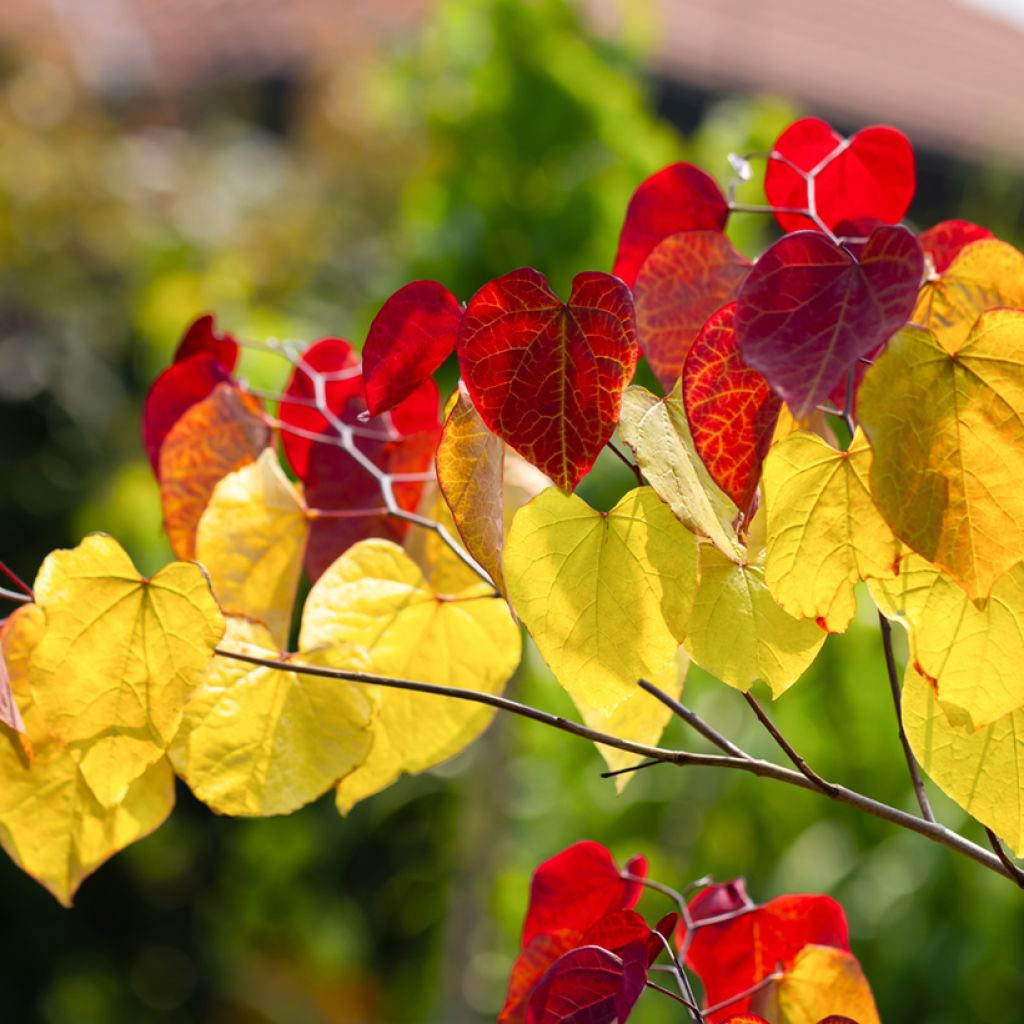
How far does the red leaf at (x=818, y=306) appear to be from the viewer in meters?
0.35

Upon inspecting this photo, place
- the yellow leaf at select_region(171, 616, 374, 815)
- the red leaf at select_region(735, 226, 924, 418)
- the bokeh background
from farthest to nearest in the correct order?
the bokeh background, the yellow leaf at select_region(171, 616, 374, 815), the red leaf at select_region(735, 226, 924, 418)

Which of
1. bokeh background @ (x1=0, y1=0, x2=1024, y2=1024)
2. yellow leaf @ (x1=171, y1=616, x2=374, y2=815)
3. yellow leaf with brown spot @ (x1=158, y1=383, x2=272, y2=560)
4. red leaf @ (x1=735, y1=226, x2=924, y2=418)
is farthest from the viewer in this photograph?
bokeh background @ (x1=0, y1=0, x2=1024, y2=1024)

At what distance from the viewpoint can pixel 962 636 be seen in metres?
0.38

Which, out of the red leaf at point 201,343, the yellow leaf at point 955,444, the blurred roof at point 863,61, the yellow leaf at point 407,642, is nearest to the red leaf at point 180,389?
the red leaf at point 201,343

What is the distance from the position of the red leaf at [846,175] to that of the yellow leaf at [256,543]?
256 mm

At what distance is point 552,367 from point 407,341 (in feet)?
0.21

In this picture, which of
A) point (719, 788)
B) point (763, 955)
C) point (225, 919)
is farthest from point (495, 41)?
point (225, 919)

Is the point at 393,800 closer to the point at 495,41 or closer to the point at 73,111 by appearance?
the point at 495,41

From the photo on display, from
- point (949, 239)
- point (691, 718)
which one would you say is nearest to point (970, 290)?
point (949, 239)

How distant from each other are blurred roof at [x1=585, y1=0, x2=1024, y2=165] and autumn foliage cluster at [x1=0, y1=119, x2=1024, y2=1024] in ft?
15.2

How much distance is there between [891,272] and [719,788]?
2279 millimetres

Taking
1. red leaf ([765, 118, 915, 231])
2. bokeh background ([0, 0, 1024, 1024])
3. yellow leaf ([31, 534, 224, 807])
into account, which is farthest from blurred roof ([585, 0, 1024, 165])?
Answer: yellow leaf ([31, 534, 224, 807])

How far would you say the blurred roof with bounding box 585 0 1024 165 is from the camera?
17.9 ft

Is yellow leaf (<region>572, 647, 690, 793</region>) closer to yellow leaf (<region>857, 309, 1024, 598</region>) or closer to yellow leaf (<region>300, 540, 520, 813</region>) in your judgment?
yellow leaf (<region>300, 540, 520, 813</region>)
